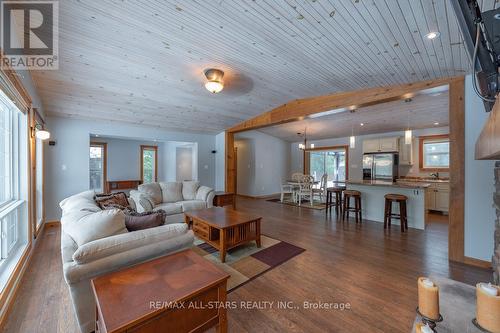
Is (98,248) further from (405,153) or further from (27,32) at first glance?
(405,153)

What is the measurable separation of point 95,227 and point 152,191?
9.21 ft

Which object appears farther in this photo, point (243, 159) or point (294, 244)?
point (243, 159)

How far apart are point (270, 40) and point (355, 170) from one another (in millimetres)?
6203

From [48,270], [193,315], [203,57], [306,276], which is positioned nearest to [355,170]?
[306,276]

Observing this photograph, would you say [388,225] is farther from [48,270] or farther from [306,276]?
[48,270]

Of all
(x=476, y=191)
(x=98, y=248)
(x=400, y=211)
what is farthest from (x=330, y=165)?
(x=98, y=248)

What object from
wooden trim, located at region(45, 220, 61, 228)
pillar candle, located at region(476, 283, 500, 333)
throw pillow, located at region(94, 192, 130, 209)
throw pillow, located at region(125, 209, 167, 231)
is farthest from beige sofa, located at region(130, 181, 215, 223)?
pillar candle, located at region(476, 283, 500, 333)

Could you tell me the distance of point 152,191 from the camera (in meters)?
4.23

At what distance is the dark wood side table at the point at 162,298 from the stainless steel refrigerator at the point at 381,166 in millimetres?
6160

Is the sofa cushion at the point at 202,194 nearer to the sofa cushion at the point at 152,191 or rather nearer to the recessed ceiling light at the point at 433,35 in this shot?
the sofa cushion at the point at 152,191

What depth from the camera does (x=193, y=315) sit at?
47.3 inches

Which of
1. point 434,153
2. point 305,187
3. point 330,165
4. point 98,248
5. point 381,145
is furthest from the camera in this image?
point 330,165

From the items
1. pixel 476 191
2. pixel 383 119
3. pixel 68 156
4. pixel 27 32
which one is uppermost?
pixel 27 32

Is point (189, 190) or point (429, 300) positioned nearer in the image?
point (429, 300)
